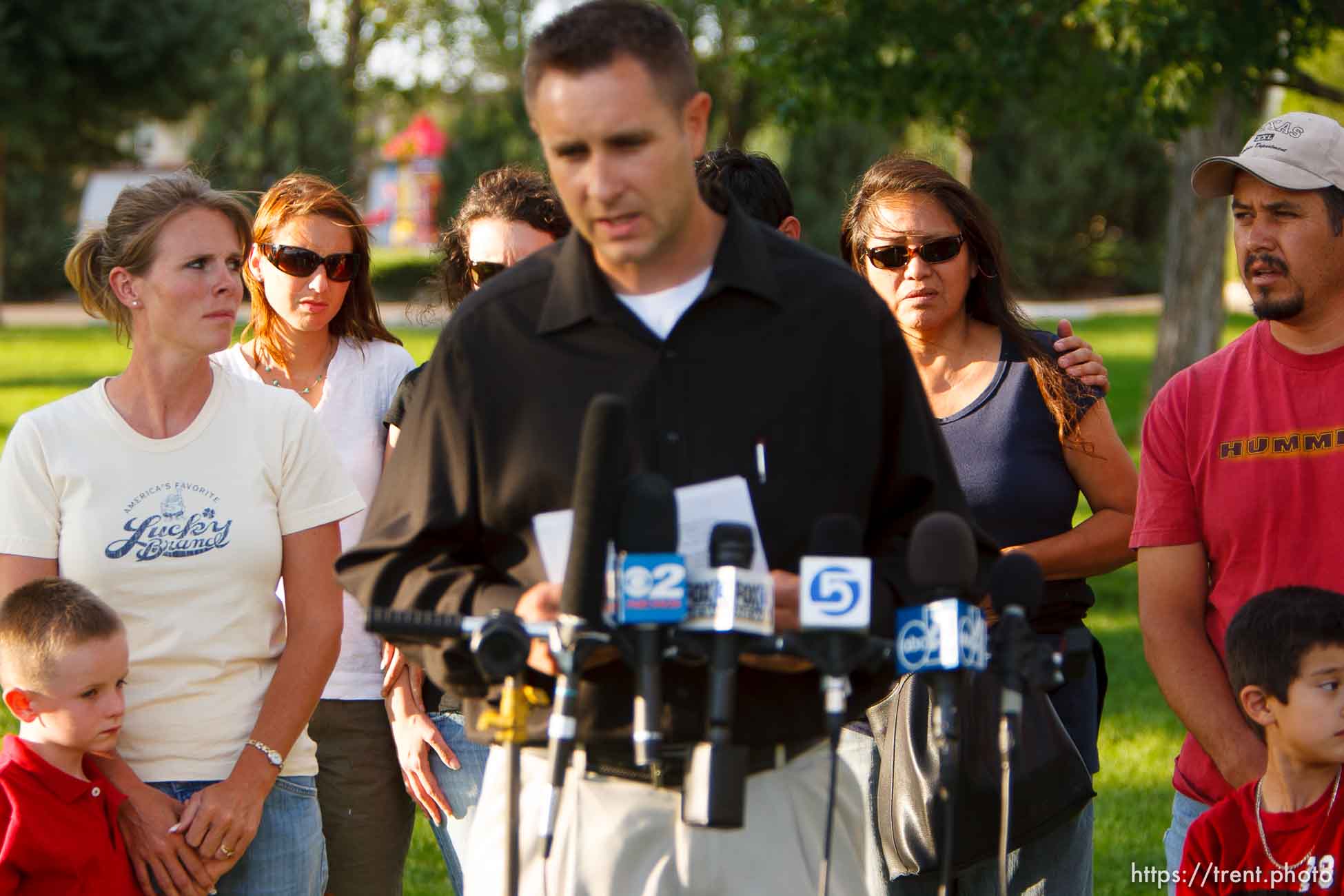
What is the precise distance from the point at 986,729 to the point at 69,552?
2.24m

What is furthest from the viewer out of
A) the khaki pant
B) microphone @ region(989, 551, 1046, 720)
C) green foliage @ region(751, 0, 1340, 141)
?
green foliage @ region(751, 0, 1340, 141)

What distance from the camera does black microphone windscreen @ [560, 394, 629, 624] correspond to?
99.5 inches

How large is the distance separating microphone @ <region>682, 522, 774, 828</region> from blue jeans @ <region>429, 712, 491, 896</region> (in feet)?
6.28

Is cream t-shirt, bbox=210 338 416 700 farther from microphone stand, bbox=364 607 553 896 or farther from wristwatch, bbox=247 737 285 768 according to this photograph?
microphone stand, bbox=364 607 553 896

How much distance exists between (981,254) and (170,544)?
2.34 meters

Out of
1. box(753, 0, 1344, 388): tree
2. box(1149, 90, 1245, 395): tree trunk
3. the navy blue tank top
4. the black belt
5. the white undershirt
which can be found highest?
box(753, 0, 1344, 388): tree

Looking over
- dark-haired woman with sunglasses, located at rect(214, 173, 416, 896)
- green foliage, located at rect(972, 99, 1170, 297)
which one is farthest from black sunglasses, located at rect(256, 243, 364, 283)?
green foliage, located at rect(972, 99, 1170, 297)

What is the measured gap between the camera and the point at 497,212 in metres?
4.83

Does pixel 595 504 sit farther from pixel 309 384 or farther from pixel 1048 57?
pixel 1048 57

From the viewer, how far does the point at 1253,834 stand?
383 centimetres

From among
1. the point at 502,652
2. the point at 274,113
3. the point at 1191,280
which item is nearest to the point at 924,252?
the point at 502,652

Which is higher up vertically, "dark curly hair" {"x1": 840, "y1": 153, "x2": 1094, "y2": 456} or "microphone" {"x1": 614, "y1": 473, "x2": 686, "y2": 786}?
"dark curly hair" {"x1": 840, "y1": 153, "x2": 1094, "y2": 456}

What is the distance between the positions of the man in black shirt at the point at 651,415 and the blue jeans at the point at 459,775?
4.23ft

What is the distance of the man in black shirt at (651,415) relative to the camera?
2.96 m
